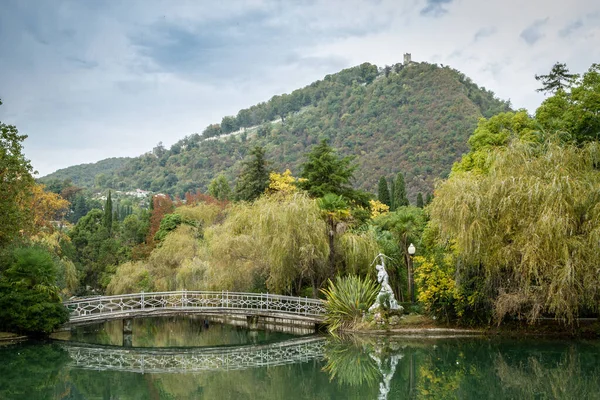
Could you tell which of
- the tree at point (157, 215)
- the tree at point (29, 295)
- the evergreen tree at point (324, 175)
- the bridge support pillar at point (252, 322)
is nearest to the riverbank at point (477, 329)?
the bridge support pillar at point (252, 322)

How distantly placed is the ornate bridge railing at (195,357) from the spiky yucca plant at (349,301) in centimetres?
101

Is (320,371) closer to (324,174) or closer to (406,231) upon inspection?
(406,231)

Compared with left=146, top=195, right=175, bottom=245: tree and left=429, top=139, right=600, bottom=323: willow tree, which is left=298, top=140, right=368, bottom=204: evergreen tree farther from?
left=146, top=195, right=175, bottom=245: tree

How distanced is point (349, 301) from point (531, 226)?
7.16 meters

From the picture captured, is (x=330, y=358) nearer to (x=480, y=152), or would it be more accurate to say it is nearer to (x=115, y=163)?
(x=480, y=152)

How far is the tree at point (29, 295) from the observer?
19.6 m

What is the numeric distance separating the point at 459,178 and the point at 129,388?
12.4 metres

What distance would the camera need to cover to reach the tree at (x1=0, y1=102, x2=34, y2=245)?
20562mm

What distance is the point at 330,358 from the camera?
16.8m

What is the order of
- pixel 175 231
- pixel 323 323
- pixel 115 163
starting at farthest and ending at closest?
pixel 115 163 < pixel 175 231 < pixel 323 323

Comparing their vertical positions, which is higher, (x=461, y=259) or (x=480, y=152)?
(x=480, y=152)

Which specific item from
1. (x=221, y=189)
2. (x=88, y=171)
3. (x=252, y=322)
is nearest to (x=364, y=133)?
(x=221, y=189)

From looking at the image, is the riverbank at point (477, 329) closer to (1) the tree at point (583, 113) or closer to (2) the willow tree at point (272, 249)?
(2) the willow tree at point (272, 249)

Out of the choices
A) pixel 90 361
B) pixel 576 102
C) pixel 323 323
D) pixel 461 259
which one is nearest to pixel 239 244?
pixel 323 323
